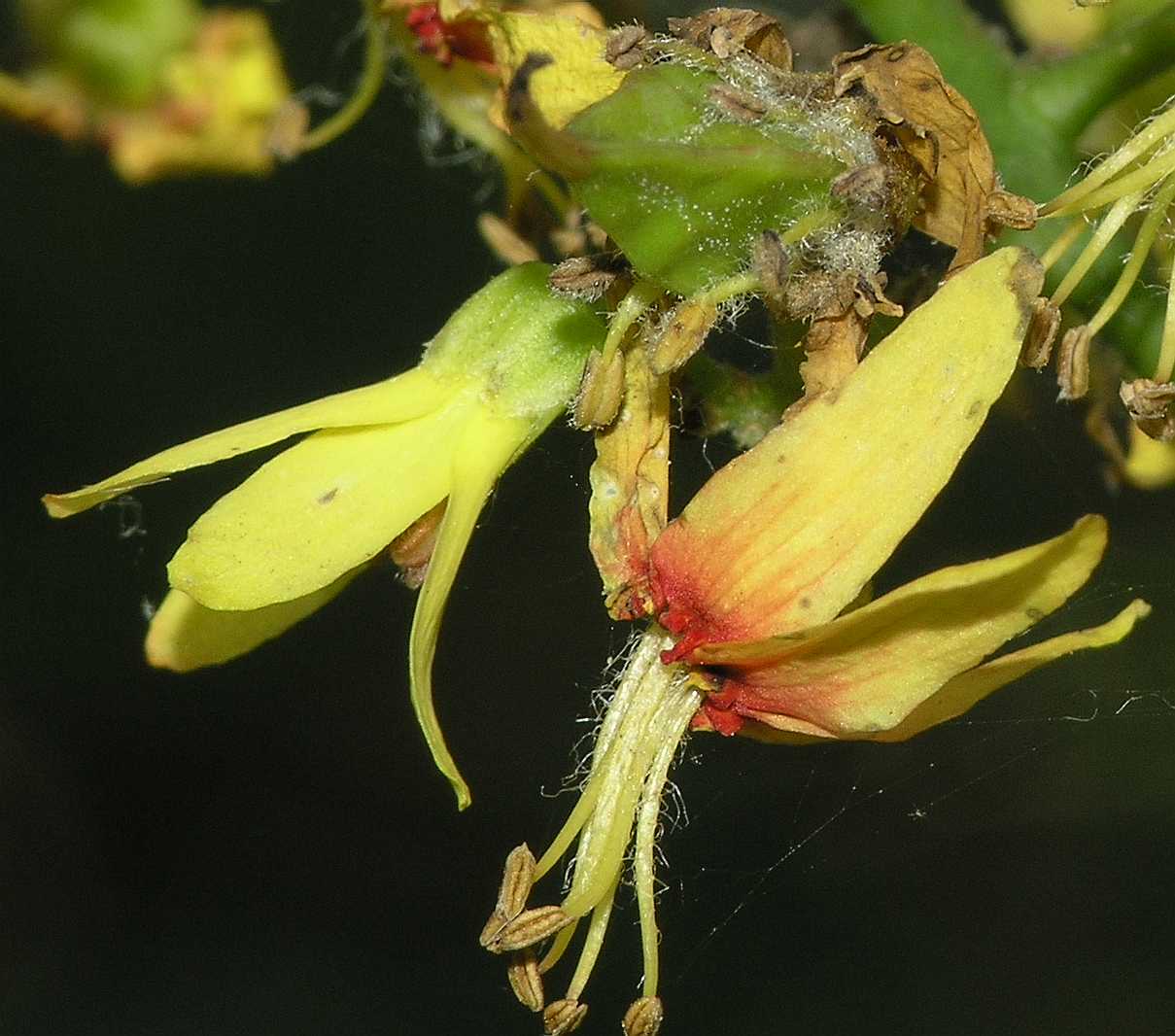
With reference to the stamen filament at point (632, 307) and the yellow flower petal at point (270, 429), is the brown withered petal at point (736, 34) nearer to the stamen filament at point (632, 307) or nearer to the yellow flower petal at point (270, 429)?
the stamen filament at point (632, 307)

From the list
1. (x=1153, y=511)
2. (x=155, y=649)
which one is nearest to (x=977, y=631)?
(x=155, y=649)

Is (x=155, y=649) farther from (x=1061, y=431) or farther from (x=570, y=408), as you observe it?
(x=1061, y=431)

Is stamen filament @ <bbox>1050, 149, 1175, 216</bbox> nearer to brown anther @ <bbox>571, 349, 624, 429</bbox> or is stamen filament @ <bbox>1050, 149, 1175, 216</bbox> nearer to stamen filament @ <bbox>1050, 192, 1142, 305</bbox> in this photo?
stamen filament @ <bbox>1050, 192, 1142, 305</bbox>

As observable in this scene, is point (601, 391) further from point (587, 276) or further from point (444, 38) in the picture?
point (444, 38)

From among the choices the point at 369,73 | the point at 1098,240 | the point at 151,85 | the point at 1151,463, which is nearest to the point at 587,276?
the point at 1098,240

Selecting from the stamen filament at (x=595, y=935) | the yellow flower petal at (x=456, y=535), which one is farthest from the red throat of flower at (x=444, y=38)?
the stamen filament at (x=595, y=935)

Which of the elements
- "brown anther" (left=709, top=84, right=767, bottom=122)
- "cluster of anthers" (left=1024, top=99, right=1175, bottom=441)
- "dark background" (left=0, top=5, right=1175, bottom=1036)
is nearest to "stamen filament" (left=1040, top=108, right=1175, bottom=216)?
Result: "cluster of anthers" (left=1024, top=99, right=1175, bottom=441)
